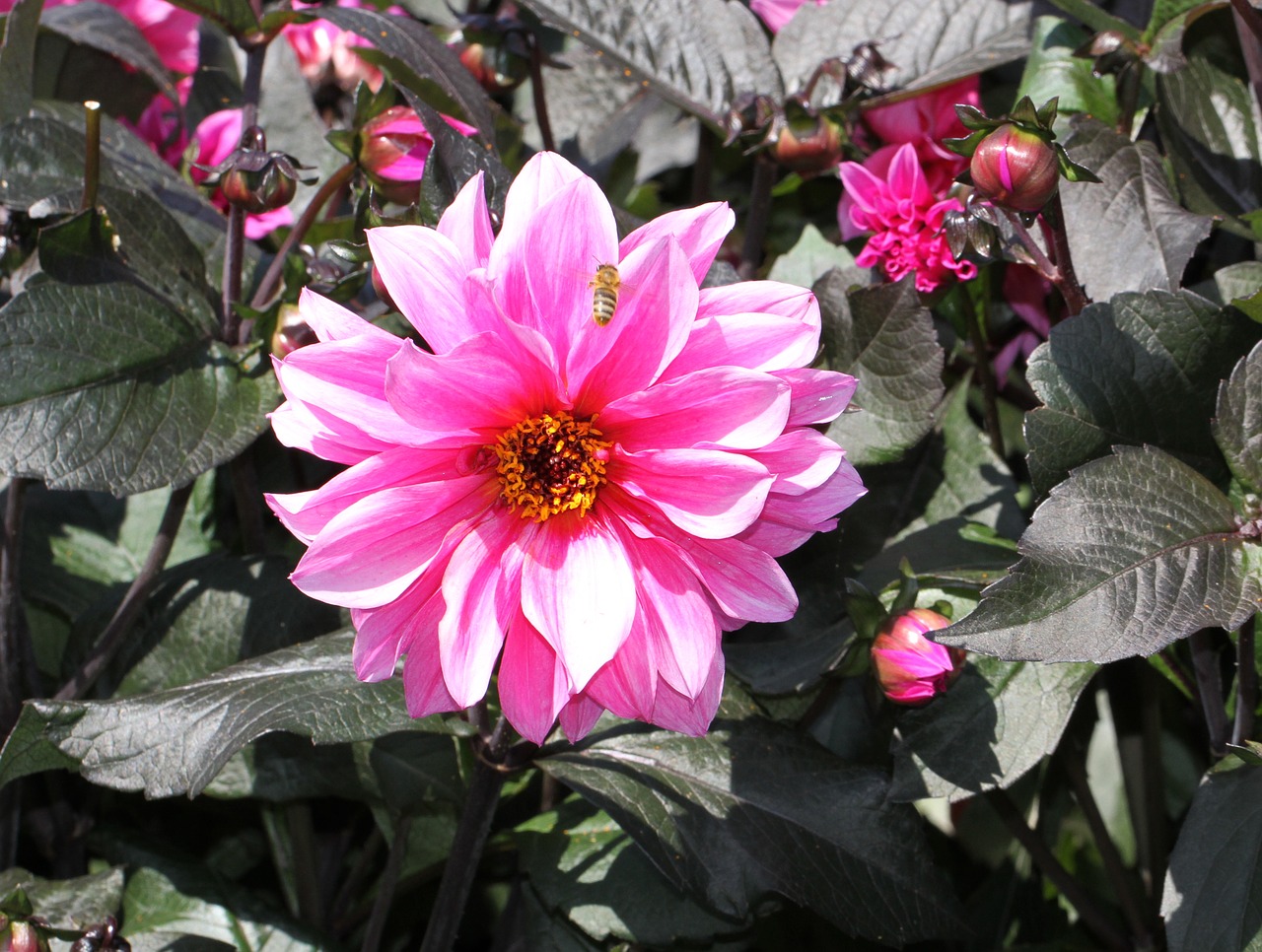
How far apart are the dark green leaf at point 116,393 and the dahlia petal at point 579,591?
0.29 m

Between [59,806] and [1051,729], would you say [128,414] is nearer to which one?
[59,806]

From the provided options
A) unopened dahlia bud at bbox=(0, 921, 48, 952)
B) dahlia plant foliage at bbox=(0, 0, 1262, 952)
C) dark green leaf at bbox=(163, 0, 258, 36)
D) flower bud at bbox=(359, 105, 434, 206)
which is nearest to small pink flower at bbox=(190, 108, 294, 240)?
dahlia plant foliage at bbox=(0, 0, 1262, 952)

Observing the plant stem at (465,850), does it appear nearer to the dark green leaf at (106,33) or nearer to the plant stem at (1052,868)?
the plant stem at (1052,868)

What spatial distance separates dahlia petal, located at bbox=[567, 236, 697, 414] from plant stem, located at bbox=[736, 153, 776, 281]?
0.44m

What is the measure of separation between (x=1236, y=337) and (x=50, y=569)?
3.28 feet

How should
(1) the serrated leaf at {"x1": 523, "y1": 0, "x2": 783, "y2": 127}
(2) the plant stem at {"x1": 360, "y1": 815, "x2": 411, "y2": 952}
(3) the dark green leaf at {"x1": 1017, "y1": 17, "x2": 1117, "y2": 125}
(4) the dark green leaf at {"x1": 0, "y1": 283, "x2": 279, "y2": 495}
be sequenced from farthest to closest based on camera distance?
→ 1. (1) the serrated leaf at {"x1": 523, "y1": 0, "x2": 783, "y2": 127}
2. (3) the dark green leaf at {"x1": 1017, "y1": 17, "x2": 1117, "y2": 125}
3. (2) the plant stem at {"x1": 360, "y1": 815, "x2": 411, "y2": 952}
4. (4) the dark green leaf at {"x1": 0, "y1": 283, "x2": 279, "y2": 495}

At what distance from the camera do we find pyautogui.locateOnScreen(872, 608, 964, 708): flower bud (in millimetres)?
771

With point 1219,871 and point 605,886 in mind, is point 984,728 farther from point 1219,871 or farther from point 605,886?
point 605,886

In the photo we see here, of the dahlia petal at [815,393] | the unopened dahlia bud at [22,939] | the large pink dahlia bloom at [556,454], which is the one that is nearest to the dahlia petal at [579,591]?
the large pink dahlia bloom at [556,454]

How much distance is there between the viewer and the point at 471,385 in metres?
0.64

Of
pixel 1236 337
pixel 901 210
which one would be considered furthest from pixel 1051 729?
pixel 901 210

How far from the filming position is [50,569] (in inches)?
44.2

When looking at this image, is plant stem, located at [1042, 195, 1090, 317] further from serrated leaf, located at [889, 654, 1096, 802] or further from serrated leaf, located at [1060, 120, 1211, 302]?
serrated leaf, located at [889, 654, 1096, 802]

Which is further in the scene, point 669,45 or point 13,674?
point 669,45
